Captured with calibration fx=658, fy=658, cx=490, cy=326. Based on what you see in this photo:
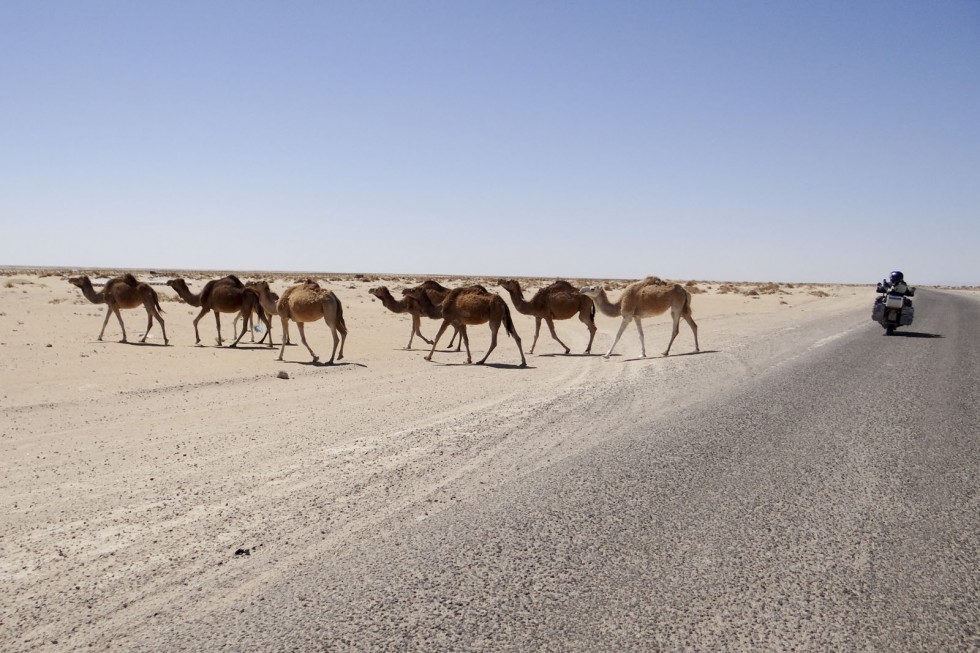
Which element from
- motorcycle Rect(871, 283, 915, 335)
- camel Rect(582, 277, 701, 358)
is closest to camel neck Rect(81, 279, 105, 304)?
camel Rect(582, 277, 701, 358)

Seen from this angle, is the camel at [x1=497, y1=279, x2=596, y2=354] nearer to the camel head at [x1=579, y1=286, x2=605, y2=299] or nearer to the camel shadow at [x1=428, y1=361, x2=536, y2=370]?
the camel head at [x1=579, y1=286, x2=605, y2=299]

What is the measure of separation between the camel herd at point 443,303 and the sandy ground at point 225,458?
1.29 meters

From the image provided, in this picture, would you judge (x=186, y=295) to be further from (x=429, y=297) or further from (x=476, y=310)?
(x=476, y=310)

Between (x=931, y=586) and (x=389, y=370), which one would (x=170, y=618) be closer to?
(x=931, y=586)

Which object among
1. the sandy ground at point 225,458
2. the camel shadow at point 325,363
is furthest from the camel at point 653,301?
the camel shadow at point 325,363

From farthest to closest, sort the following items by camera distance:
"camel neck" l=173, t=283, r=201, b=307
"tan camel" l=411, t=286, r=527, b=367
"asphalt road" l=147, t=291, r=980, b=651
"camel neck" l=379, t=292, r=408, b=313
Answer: "camel neck" l=173, t=283, r=201, b=307 → "camel neck" l=379, t=292, r=408, b=313 → "tan camel" l=411, t=286, r=527, b=367 → "asphalt road" l=147, t=291, r=980, b=651

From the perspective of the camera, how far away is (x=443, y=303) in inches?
646

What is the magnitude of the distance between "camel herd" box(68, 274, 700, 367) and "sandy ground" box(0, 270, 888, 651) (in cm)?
129

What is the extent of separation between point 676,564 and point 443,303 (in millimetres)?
12606

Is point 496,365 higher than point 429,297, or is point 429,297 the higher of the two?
point 429,297

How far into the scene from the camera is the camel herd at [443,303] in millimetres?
16172

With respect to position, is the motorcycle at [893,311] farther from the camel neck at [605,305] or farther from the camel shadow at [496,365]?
the camel shadow at [496,365]

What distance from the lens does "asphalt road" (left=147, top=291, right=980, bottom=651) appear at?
343cm

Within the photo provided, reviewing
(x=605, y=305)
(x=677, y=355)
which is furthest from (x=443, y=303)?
(x=677, y=355)
